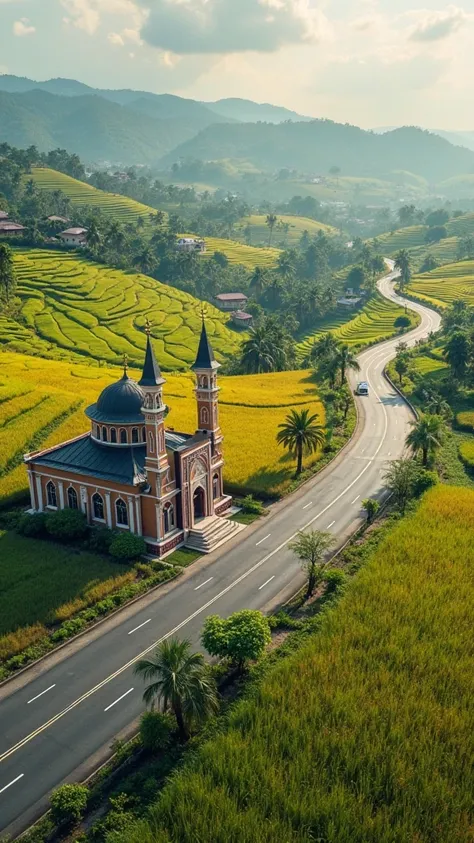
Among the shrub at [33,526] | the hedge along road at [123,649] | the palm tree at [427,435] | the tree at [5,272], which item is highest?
the tree at [5,272]

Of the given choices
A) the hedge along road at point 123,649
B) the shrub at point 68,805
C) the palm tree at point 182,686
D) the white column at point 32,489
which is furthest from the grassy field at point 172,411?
the shrub at point 68,805

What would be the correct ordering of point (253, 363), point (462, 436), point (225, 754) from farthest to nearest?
point (253, 363), point (462, 436), point (225, 754)

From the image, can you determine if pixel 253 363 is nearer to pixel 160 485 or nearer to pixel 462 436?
pixel 462 436

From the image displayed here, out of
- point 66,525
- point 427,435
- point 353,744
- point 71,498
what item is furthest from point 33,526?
point 427,435

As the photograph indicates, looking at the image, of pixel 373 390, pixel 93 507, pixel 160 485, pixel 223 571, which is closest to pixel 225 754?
pixel 223 571

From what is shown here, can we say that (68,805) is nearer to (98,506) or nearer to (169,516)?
(169,516)

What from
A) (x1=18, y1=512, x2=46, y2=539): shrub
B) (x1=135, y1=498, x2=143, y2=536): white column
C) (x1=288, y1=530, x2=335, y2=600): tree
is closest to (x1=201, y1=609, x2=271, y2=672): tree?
(x1=288, y1=530, x2=335, y2=600): tree

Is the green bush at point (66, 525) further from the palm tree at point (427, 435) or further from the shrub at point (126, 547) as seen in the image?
the palm tree at point (427, 435)
